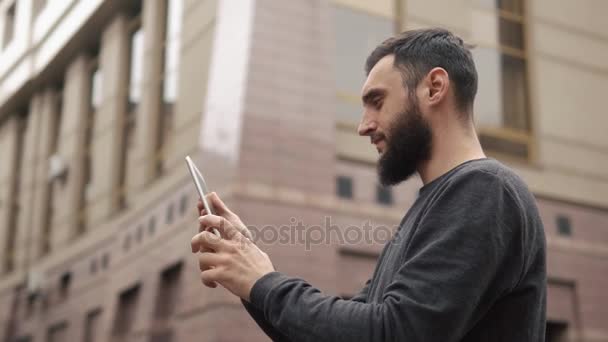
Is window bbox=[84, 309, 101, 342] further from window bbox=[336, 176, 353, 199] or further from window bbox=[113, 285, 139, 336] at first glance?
window bbox=[336, 176, 353, 199]

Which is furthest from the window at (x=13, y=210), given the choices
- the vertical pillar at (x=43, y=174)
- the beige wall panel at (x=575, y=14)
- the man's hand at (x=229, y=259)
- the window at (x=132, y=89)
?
the man's hand at (x=229, y=259)

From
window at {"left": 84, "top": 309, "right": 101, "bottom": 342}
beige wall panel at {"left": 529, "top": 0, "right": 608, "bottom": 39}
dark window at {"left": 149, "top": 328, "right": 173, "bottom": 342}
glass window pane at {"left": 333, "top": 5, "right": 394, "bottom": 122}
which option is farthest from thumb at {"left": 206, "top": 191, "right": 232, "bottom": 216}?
beige wall panel at {"left": 529, "top": 0, "right": 608, "bottom": 39}

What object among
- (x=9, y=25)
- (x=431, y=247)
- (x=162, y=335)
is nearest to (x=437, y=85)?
(x=431, y=247)

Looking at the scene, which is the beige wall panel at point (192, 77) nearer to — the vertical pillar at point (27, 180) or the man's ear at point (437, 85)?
the vertical pillar at point (27, 180)

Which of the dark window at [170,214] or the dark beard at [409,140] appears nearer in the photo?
the dark beard at [409,140]

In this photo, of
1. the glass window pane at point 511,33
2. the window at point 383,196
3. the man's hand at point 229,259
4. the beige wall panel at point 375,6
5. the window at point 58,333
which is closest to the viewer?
the man's hand at point 229,259

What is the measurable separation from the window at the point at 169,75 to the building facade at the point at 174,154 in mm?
15

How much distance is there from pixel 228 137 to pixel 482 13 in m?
3.12

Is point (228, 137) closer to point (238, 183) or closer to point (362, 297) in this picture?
point (238, 183)

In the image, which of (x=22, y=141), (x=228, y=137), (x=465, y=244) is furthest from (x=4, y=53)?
(x=465, y=244)

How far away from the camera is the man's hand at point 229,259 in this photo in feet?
4.66

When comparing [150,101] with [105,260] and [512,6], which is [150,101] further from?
[512,6]

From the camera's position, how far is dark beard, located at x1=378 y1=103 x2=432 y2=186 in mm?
1547

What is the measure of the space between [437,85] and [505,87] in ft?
19.6
